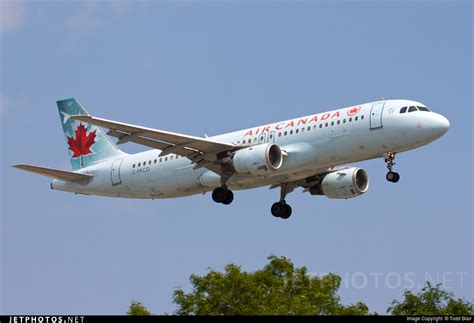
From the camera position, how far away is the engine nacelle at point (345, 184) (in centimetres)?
5697

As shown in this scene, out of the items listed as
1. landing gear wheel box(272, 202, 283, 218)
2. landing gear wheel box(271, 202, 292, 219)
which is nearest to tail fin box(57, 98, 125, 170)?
landing gear wheel box(272, 202, 283, 218)

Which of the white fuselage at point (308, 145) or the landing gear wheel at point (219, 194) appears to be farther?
the landing gear wheel at point (219, 194)

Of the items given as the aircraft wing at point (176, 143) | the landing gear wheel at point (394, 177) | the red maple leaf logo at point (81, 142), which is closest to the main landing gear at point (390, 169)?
the landing gear wheel at point (394, 177)

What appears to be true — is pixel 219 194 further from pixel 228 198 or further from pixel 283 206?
pixel 283 206

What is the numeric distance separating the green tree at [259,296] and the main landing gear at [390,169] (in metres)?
5.18

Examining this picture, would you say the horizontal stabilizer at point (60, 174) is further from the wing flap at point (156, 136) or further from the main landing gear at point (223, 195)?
the main landing gear at point (223, 195)

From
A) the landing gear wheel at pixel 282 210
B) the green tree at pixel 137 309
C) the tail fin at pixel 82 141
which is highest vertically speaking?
the tail fin at pixel 82 141

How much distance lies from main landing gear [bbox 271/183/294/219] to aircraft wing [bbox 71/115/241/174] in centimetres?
497

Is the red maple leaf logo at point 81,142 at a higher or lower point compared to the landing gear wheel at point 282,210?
higher

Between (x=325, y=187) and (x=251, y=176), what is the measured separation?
5289 millimetres

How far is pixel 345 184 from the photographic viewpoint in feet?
187

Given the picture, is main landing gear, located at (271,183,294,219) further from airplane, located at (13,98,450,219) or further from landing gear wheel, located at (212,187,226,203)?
landing gear wheel, located at (212,187,226,203)

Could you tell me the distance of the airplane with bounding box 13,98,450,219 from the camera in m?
50.8

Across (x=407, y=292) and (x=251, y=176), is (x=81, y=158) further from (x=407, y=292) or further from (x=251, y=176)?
(x=407, y=292)
